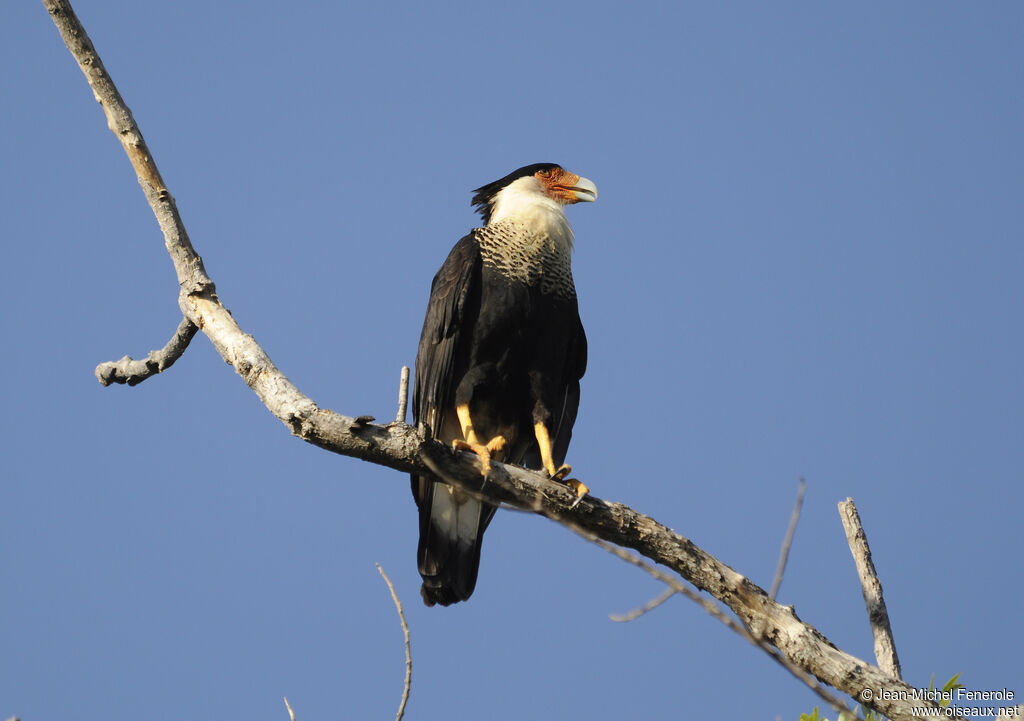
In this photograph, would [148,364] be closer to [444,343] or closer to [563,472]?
[444,343]

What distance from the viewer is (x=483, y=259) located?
4809 mm

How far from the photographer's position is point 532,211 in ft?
17.0

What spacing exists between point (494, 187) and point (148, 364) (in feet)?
7.78

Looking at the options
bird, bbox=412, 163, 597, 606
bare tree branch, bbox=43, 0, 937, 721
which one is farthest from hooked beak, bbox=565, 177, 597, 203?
bare tree branch, bbox=43, 0, 937, 721

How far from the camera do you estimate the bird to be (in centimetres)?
457

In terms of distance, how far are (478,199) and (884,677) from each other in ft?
11.5

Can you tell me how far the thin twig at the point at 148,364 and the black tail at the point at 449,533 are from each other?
1349 millimetres

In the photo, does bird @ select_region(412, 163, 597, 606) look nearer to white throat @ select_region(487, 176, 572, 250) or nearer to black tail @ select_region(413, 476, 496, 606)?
black tail @ select_region(413, 476, 496, 606)

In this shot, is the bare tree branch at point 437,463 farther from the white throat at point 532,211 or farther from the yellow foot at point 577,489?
the white throat at point 532,211

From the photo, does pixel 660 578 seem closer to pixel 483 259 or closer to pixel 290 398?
pixel 290 398

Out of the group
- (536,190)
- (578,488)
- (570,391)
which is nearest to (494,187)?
(536,190)

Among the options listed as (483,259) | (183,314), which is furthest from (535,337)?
(183,314)

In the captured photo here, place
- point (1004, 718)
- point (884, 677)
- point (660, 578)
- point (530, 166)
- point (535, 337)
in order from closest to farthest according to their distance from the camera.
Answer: point (660, 578) → point (1004, 718) → point (884, 677) → point (535, 337) → point (530, 166)

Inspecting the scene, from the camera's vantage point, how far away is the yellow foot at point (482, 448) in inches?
137
